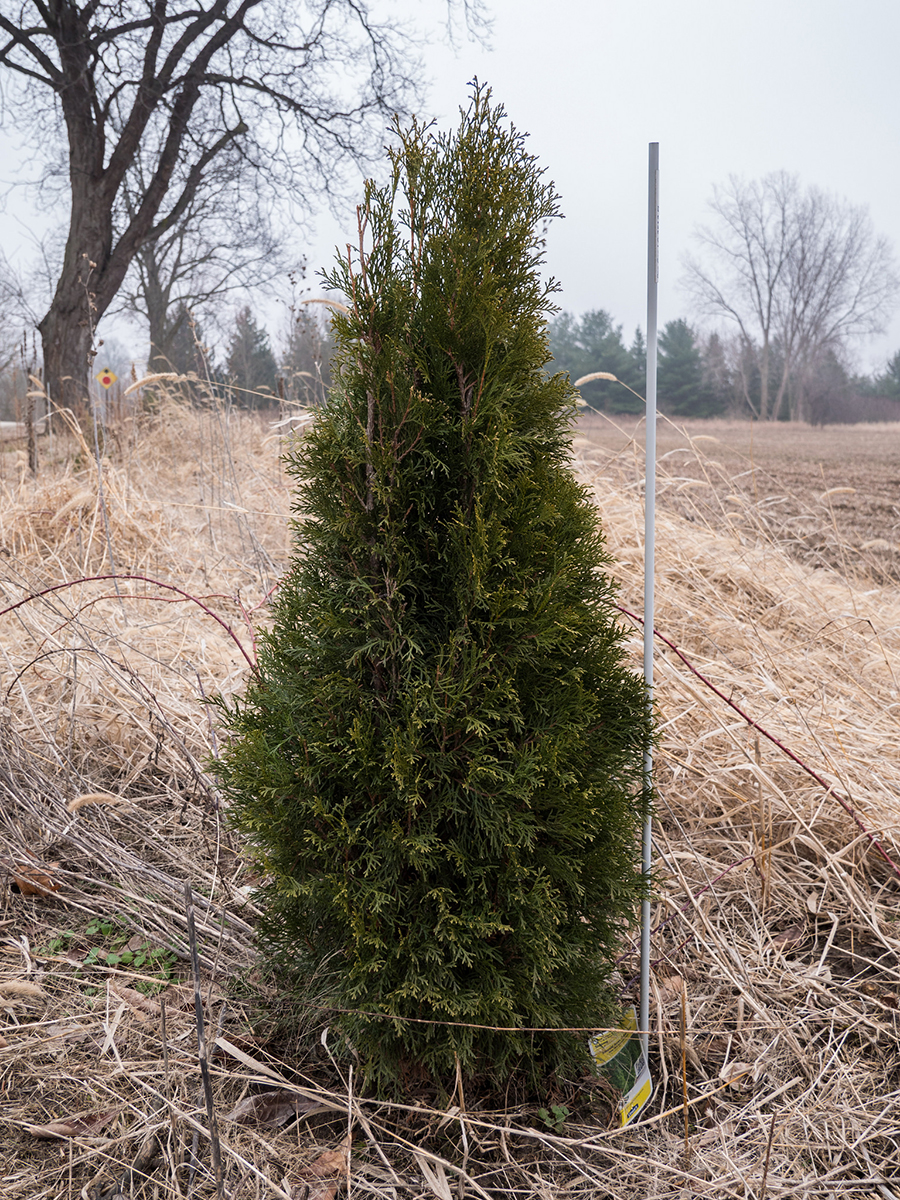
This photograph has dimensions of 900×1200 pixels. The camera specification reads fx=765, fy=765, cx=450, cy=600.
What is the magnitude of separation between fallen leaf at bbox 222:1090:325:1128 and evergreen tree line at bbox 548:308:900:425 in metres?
24.8

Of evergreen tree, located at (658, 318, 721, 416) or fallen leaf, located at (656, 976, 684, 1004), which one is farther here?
evergreen tree, located at (658, 318, 721, 416)

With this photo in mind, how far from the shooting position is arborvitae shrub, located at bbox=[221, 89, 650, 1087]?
1302 millimetres

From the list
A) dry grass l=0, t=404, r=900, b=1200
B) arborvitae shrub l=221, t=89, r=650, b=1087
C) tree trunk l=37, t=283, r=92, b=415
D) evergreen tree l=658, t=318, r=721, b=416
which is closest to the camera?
arborvitae shrub l=221, t=89, r=650, b=1087

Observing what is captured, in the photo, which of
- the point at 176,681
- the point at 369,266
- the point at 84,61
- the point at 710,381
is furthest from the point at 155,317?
the point at 710,381

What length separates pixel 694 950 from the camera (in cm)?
212

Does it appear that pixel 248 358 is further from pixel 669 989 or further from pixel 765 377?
pixel 765 377

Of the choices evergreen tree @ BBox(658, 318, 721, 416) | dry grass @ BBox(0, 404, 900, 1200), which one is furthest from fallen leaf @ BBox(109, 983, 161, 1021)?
evergreen tree @ BBox(658, 318, 721, 416)

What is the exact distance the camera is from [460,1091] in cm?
141

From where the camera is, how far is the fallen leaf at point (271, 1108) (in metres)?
1.49

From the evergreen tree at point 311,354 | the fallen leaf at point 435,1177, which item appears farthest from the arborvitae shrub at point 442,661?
the evergreen tree at point 311,354

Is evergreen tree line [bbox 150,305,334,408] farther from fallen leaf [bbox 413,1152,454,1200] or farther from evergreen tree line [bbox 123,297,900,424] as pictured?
evergreen tree line [bbox 123,297,900,424]

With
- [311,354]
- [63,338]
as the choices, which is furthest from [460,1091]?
[63,338]

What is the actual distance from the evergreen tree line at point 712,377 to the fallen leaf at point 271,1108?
24819mm

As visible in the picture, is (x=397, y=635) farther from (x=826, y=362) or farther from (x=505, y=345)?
(x=826, y=362)
